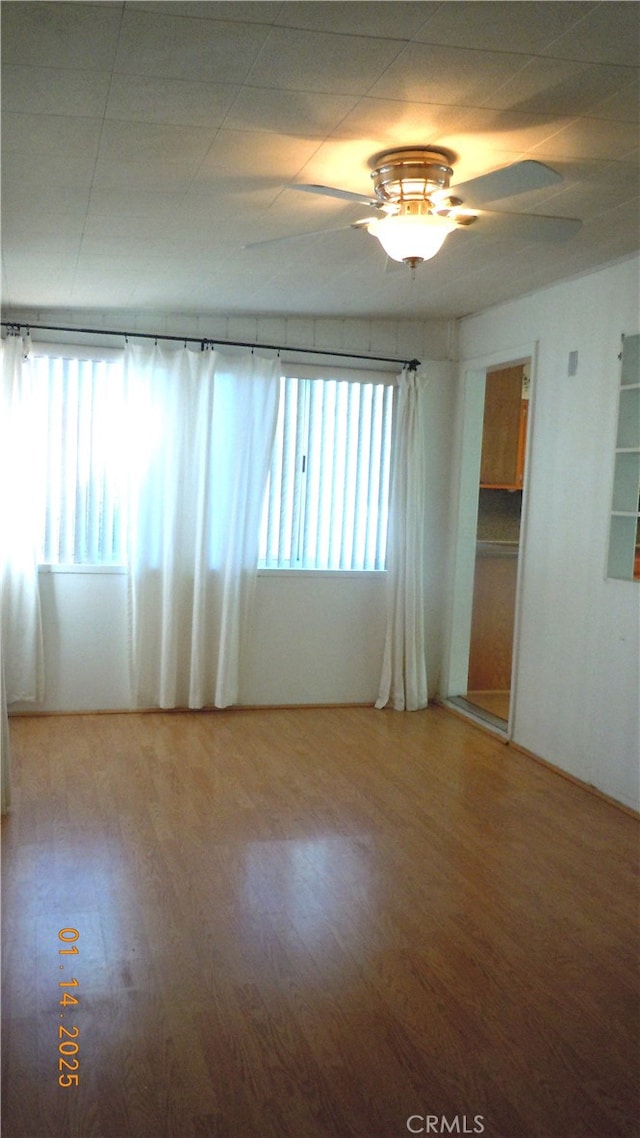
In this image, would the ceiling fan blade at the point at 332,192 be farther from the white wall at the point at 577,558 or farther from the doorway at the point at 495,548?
the doorway at the point at 495,548

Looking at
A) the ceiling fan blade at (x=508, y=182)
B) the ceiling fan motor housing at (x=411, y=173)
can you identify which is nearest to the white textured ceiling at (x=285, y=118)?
the ceiling fan motor housing at (x=411, y=173)

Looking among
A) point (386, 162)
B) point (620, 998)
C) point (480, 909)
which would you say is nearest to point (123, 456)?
point (386, 162)

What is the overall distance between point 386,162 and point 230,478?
2.99m

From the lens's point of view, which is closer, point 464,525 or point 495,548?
point 464,525

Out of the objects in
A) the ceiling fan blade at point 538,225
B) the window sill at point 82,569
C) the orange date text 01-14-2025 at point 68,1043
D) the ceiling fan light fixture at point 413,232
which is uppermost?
the ceiling fan blade at point 538,225

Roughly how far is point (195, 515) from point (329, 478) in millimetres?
977

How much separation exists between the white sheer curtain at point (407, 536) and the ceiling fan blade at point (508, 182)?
3237 millimetres

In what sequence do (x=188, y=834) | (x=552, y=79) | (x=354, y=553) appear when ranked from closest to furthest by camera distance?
(x=552, y=79) < (x=188, y=834) < (x=354, y=553)

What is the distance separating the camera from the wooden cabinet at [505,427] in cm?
639

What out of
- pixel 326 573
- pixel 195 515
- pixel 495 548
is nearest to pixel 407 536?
pixel 326 573

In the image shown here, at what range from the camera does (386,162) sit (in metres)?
2.75

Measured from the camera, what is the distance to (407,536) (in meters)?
5.85

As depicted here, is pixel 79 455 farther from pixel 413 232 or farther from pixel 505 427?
pixel 413 232

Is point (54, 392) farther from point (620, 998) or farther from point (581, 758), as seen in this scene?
point (620, 998)
